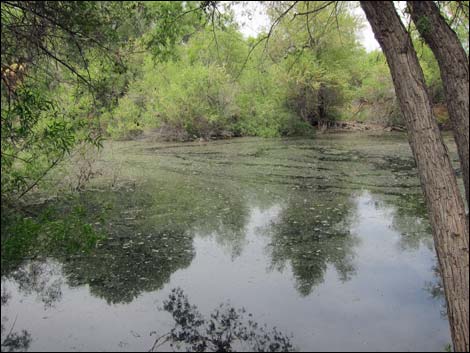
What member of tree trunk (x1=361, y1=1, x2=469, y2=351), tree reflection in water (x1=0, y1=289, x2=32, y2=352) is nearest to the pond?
tree reflection in water (x1=0, y1=289, x2=32, y2=352)

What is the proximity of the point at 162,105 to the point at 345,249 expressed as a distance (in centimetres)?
1985

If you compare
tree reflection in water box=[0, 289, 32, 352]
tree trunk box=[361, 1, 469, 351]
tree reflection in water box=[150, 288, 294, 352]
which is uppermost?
tree trunk box=[361, 1, 469, 351]

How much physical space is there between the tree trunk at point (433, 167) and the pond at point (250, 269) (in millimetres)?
1131

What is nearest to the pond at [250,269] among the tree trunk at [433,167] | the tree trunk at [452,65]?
the tree trunk at [433,167]

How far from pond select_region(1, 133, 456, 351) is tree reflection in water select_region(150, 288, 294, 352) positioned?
0.34 ft

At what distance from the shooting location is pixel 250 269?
659cm

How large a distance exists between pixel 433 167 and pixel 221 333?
2.59 metres

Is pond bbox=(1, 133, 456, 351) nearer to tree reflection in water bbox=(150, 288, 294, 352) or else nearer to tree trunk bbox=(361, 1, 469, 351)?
tree reflection in water bbox=(150, 288, 294, 352)

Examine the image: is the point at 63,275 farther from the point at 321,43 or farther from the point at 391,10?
the point at 321,43

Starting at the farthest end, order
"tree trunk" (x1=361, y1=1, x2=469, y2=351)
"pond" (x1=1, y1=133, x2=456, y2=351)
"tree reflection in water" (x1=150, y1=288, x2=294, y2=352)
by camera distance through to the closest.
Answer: "pond" (x1=1, y1=133, x2=456, y2=351) → "tree reflection in water" (x1=150, y1=288, x2=294, y2=352) → "tree trunk" (x1=361, y1=1, x2=469, y2=351)

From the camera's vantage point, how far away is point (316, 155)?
59.2ft

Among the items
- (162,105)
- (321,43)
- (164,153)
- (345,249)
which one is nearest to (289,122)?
(321,43)

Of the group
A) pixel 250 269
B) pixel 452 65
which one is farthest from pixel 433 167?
pixel 250 269

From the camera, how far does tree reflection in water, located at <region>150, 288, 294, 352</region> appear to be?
14.9 ft
